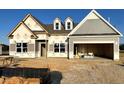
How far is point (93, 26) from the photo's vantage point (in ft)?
103

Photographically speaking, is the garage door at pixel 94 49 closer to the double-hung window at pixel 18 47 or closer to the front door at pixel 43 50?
the front door at pixel 43 50

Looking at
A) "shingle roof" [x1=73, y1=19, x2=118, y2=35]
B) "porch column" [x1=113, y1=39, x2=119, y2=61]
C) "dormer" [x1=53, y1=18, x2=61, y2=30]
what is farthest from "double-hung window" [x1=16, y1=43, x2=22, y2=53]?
"porch column" [x1=113, y1=39, x2=119, y2=61]

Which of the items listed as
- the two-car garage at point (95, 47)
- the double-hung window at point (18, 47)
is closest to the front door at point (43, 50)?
the double-hung window at point (18, 47)

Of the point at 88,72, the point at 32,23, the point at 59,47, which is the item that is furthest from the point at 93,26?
the point at 88,72

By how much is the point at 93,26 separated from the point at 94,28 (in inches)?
13.7

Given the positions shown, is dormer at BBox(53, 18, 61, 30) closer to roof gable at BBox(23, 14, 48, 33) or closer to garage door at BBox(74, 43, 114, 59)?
roof gable at BBox(23, 14, 48, 33)

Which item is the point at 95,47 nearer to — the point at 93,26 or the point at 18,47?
the point at 93,26

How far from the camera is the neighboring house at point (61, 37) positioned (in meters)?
30.1

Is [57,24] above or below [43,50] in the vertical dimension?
above

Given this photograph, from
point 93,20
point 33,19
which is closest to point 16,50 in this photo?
point 33,19

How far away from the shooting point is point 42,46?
34.8 meters

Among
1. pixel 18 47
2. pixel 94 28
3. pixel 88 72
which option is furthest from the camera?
pixel 18 47
